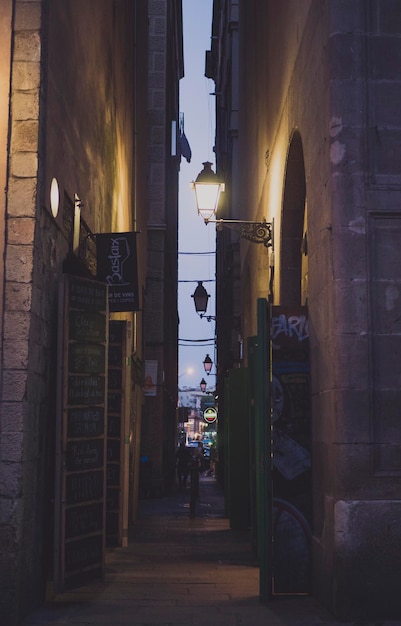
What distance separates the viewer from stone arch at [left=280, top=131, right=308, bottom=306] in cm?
1269

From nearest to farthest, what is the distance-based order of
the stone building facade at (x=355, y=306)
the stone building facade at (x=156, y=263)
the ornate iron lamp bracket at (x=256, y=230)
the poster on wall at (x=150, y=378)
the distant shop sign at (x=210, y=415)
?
1. the stone building facade at (x=355, y=306)
2. the ornate iron lamp bracket at (x=256, y=230)
3. the poster on wall at (x=150, y=378)
4. the stone building facade at (x=156, y=263)
5. the distant shop sign at (x=210, y=415)

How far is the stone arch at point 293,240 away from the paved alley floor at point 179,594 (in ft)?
12.9

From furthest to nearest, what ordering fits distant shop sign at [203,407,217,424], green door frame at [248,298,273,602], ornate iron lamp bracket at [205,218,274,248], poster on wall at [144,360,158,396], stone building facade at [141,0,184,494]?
distant shop sign at [203,407,217,424] → stone building facade at [141,0,184,494] → poster on wall at [144,360,158,396] → ornate iron lamp bracket at [205,218,274,248] → green door frame at [248,298,273,602]

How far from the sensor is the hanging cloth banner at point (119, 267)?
41.4 feet

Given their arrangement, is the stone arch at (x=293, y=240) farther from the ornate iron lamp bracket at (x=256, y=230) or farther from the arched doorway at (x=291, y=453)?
the arched doorway at (x=291, y=453)

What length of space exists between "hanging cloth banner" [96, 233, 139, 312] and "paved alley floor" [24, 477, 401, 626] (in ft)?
12.5

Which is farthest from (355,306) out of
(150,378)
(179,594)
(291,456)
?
(150,378)

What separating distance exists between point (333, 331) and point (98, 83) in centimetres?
714

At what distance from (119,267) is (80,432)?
3.92 metres

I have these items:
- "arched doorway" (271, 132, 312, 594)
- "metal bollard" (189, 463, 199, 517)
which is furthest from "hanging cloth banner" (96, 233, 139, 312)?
"metal bollard" (189, 463, 199, 517)

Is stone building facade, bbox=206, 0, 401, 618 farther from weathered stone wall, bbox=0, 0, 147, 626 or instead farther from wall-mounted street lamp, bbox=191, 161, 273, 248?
wall-mounted street lamp, bbox=191, 161, 273, 248

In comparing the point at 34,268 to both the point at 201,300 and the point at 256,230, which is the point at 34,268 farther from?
the point at 201,300

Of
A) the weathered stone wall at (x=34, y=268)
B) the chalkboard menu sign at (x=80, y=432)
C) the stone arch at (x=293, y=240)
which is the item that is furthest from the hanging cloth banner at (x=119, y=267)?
the chalkboard menu sign at (x=80, y=432)

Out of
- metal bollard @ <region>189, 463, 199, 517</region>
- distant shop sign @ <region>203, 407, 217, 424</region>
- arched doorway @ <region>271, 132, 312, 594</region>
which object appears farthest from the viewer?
distant shop sign @ <region>203, 407, 217, 424</region>
